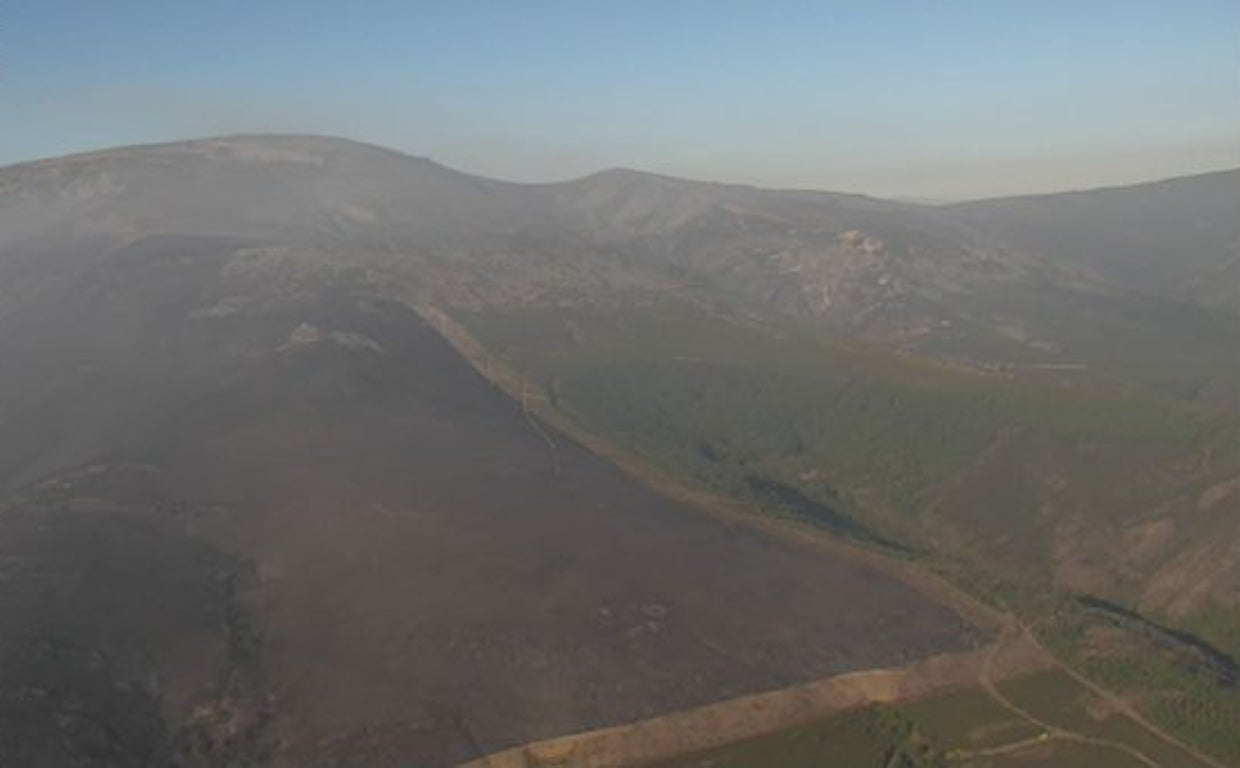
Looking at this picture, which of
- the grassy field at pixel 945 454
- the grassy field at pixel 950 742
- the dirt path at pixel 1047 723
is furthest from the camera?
the grassy field at pixel 945 454

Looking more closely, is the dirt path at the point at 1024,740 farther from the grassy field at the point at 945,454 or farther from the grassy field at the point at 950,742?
the grassy field at the point at 945,454

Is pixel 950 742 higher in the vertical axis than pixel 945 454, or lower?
lower

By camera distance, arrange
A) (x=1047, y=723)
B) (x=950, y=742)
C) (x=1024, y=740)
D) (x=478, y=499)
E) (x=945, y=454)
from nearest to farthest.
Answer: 1. (x=950, y=742)
2. (x=1024, y=740)
3. (x=1047, y=723)
4. (x=478, y=499)
5. (x=945, y=454)

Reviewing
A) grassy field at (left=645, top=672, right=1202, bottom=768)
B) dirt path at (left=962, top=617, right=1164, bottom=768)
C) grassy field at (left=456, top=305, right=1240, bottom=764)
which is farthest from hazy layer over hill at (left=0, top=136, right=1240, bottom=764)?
grassy field at (left=645, top=672, right=1202, bottom=768)

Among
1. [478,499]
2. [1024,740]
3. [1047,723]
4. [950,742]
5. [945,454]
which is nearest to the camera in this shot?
[950,742]

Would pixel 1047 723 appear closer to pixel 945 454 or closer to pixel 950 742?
pixel 950 742

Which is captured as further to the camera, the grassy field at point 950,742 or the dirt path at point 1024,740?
the dirt path at point 1024,740

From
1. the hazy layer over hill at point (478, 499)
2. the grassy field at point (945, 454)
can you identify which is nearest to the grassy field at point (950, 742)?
the grassy field at point (945, 454)

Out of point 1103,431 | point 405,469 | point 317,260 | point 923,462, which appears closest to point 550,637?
point 405,469

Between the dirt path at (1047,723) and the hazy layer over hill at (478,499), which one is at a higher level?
the hazy layer over hill at (478,499)

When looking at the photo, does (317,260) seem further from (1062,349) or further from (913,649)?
(913,649)

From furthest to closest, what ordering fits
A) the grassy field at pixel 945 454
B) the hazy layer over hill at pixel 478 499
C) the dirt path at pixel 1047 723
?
the grassy field at pixel 945 454 < the hazy layer over hill at pixel 478 499 < the dirt path at pixel 1047 723

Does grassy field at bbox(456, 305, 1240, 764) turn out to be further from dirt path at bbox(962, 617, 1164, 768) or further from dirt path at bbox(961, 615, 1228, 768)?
dirt path at bbox(962, 617, 1164, 768)

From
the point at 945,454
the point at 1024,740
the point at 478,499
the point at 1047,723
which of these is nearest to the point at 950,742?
the point at 1024,740
